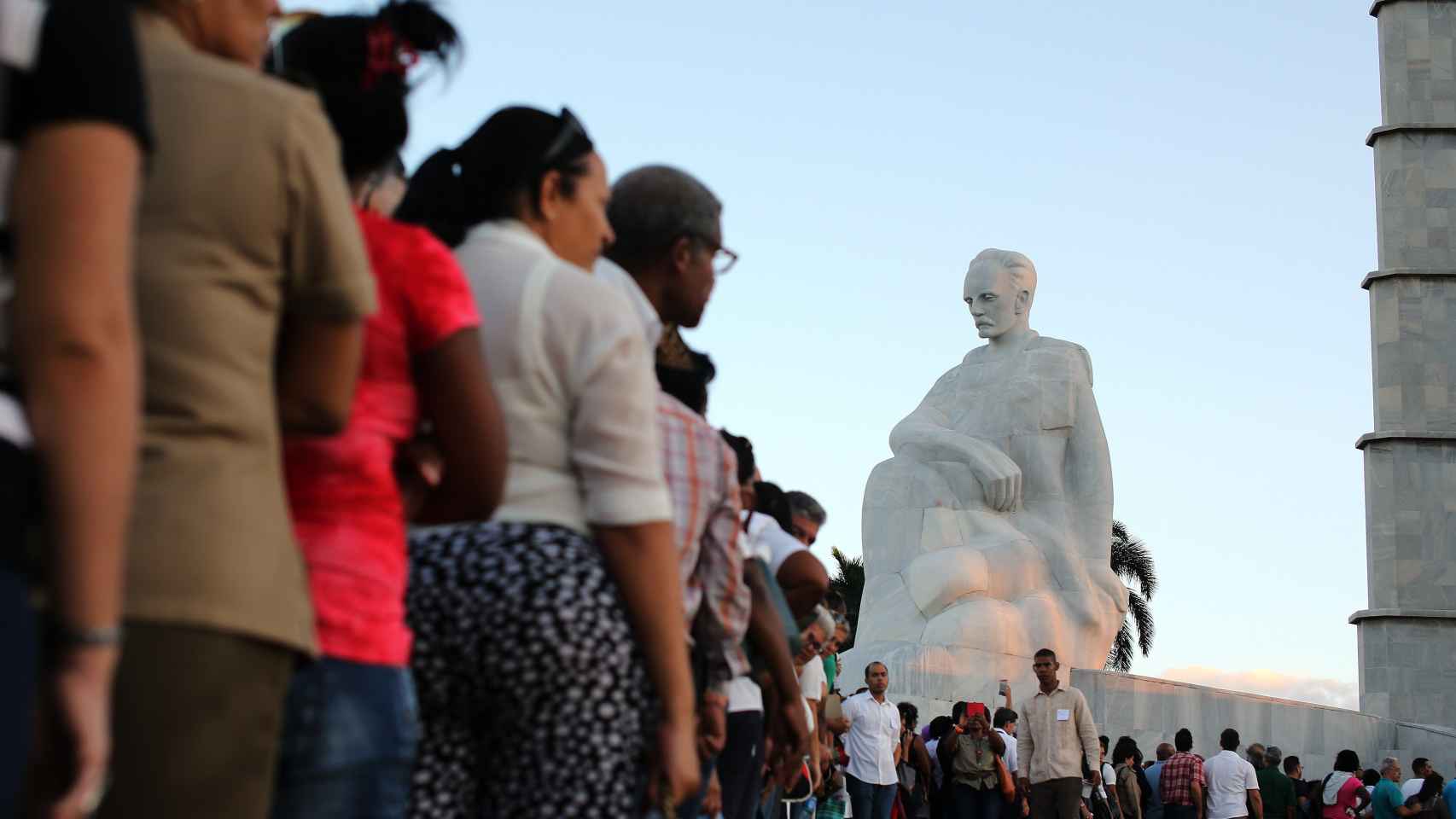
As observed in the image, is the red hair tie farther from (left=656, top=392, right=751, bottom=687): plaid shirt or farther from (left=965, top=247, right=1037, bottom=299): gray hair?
(left=965, top=247, right=1037, bottom=299): gray hair

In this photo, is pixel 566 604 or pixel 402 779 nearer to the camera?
pixel 402 779

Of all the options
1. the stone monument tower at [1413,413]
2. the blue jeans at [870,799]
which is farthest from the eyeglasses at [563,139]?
the stone monument tower at [1413,413]

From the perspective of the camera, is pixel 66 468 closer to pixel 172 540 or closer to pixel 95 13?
pixel 172 540

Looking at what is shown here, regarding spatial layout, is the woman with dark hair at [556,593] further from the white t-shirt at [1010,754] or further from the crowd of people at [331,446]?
the white t-shirt at [1010,754]

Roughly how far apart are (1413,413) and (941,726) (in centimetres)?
1534

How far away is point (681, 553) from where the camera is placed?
3.26 meters

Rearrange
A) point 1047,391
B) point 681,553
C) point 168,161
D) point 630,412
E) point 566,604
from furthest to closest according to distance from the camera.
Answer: point 1047,391
point 681,553
point 630,412
point 566,604
point 168,161

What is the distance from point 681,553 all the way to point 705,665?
0.26 m

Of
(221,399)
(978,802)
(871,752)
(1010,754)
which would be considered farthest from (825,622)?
(1010,754)

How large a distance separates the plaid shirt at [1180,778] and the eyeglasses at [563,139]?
11143mm

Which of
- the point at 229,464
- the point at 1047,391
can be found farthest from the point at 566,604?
the point at 1047,391

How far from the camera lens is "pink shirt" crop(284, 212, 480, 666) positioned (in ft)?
6.80

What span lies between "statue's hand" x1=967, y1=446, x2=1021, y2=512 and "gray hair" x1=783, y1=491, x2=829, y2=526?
12466 millimetres

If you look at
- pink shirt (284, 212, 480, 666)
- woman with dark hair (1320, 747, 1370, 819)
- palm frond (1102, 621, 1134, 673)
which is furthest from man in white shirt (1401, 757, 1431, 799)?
palm frond (1102, 621, 1134, 673)
